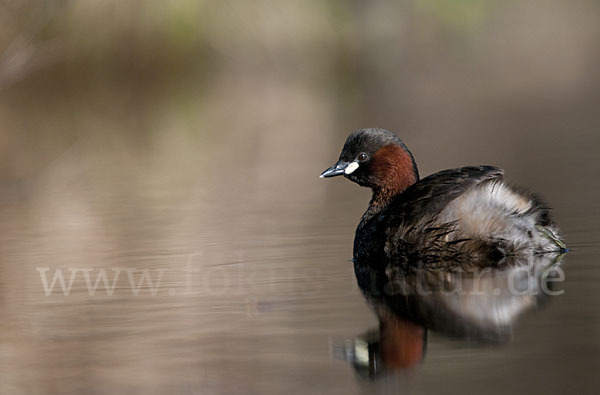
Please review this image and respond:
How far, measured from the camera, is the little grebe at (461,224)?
6.44 m

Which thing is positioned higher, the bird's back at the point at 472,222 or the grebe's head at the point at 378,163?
the grebe's head at the point at 378,163

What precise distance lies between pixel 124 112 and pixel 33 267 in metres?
11.0

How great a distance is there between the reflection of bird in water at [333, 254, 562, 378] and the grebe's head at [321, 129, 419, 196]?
37.0 inches

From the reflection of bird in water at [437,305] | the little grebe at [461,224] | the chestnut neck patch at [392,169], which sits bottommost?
the reflection of bird in water at [437,305]

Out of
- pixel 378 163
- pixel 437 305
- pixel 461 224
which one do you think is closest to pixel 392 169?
pixel 378 163

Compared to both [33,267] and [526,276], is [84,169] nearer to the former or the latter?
[33,267]

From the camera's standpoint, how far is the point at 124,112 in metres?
18.1

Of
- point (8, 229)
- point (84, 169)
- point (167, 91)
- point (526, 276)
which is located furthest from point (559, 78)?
point (526, 276)

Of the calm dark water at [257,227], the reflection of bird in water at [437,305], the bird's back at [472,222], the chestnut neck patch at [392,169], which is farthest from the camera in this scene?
the chestnut neck patch at [392,169]

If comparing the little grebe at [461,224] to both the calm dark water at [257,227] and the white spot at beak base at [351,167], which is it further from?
the white spot at beak base at [351,167]

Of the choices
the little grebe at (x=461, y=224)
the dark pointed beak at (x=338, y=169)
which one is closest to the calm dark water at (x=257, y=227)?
the little grebe at (x=461, y=224)

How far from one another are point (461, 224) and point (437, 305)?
1112 mm

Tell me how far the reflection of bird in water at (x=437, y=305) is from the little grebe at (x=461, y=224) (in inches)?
4.8

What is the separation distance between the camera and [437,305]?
5.46 m
